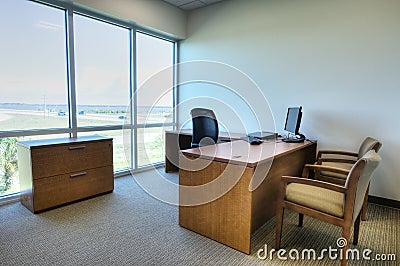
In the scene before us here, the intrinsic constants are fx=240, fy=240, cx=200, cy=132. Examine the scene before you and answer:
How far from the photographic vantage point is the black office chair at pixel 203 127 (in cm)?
328

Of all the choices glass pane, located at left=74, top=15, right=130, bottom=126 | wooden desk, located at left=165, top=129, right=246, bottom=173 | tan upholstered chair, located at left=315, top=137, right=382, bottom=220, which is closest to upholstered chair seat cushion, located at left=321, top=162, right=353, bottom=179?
tan upholstered chair, located at left=315, top=137, right=382, bottom=220

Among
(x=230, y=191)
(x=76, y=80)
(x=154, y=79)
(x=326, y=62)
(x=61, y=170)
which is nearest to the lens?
(x=230, y=191)

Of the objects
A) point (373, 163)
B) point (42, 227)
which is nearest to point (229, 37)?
point (373, 163)

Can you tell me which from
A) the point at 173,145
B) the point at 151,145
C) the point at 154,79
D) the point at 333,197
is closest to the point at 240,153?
the point at 333,197

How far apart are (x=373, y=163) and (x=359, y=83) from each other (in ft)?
6.07

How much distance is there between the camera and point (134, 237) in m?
2.19

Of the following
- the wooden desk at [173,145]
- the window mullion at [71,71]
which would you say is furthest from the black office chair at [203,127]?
the window mullion at [71,71]

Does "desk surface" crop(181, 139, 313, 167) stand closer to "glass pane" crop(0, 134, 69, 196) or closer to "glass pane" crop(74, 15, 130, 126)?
"glass pane" crop(74, 15, 130, 126)

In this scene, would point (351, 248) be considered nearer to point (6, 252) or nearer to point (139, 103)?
point (6, 252)

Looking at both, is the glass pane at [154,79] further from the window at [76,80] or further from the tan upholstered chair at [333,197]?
the tan upholstered chair at [333,197]

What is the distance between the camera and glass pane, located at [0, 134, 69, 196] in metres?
2.91

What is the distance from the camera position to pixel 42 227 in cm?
233

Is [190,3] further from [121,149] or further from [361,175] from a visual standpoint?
[361,175]

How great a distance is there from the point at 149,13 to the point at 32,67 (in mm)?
1980
